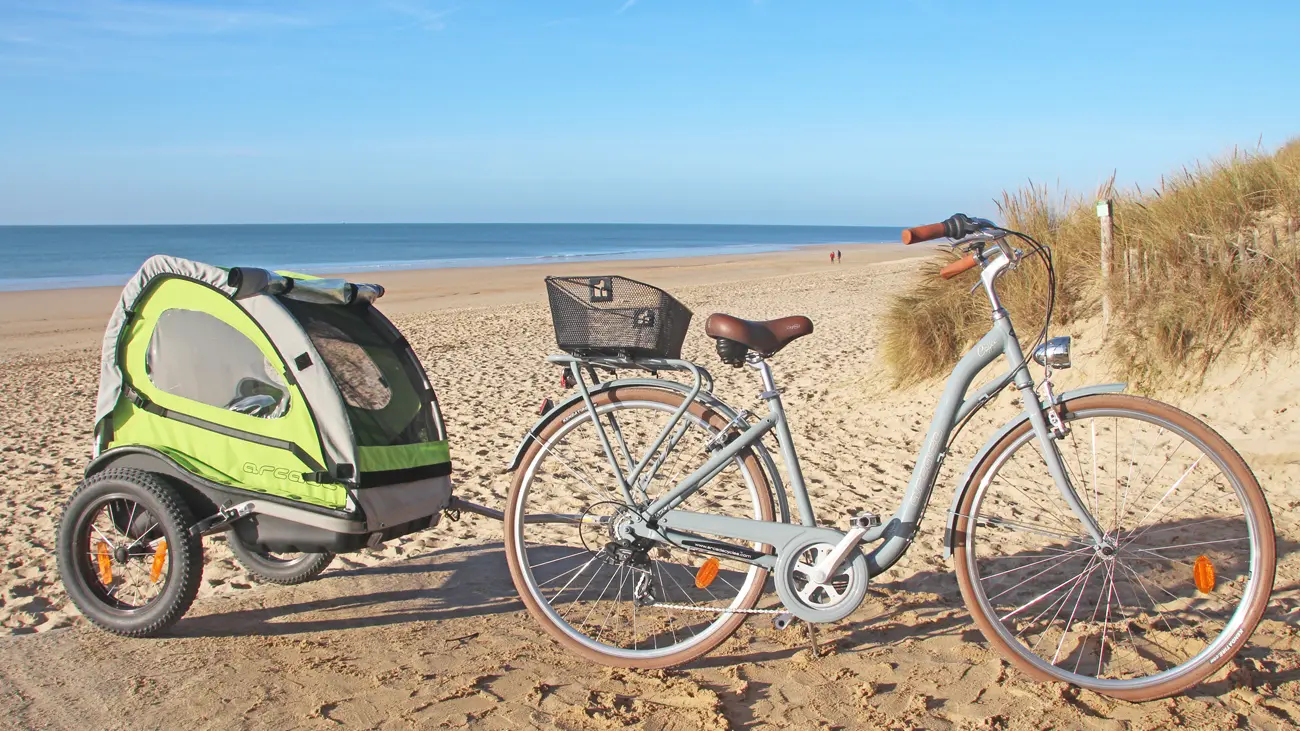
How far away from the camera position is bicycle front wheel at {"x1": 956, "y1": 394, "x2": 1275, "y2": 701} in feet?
9.87

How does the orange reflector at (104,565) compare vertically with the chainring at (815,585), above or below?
below

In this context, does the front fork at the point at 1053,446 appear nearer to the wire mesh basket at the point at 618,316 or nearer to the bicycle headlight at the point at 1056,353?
the bicycle headlight at the point at 1056,353

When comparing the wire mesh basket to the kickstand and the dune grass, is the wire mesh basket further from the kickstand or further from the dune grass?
the dune grass

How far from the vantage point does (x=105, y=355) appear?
149 inches

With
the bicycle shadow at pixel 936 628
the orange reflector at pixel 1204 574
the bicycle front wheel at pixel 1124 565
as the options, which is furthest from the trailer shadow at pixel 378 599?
the orange reflector at pixel 1204 574

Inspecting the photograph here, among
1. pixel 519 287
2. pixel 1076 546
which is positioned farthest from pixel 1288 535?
pixel 519 287

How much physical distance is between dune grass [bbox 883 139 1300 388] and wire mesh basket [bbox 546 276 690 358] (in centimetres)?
494

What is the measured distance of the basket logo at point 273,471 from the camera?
137 inches

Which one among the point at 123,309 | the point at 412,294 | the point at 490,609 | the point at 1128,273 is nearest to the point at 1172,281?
the point at 1128,273

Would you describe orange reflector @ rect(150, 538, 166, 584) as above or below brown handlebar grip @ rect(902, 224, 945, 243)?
below

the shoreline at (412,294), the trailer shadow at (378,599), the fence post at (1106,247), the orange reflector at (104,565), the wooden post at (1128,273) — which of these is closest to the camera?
the orange reflector at (104,565)

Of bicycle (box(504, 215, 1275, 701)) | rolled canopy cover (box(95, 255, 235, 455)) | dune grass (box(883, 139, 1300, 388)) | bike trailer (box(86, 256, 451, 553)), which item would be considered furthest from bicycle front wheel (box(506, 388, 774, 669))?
dune grass (box(883, 139, 1300, 388))

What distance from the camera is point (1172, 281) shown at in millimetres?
6727

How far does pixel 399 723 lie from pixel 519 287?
27.0 m
